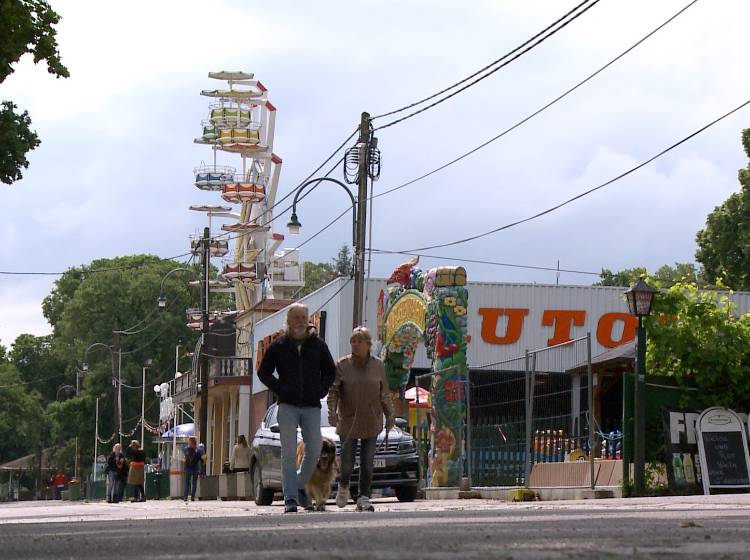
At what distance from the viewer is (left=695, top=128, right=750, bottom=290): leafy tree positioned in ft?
172

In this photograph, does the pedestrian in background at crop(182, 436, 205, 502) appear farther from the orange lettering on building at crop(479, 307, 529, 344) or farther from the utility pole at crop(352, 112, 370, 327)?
the orange lettering on building at crop(479, 307, 529, 344)

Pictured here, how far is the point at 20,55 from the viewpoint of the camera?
1808 cm

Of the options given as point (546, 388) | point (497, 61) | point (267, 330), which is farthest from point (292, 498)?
point (267, 330)

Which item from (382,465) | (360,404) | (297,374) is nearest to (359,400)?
(360,404)

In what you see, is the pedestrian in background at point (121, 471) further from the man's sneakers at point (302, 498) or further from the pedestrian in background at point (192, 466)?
the man's sneakers at point (302, 498)

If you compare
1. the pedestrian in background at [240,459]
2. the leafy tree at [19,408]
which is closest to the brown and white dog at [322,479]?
the pedestrian in background at [240,459]

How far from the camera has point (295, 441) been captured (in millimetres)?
13555

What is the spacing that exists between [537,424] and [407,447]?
7.04 ft

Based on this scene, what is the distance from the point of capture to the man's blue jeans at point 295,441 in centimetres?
1336

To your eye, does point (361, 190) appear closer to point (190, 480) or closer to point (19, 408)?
point (190, 480)

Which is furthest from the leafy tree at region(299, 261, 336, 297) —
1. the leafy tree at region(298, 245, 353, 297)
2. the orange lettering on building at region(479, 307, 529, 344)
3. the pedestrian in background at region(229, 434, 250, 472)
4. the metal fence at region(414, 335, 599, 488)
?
the metal fence at region(414, 335, 599, 488)

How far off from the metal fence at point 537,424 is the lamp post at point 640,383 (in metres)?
0.55

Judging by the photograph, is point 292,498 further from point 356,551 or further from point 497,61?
point 497,61

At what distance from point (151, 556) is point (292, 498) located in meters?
6.90
